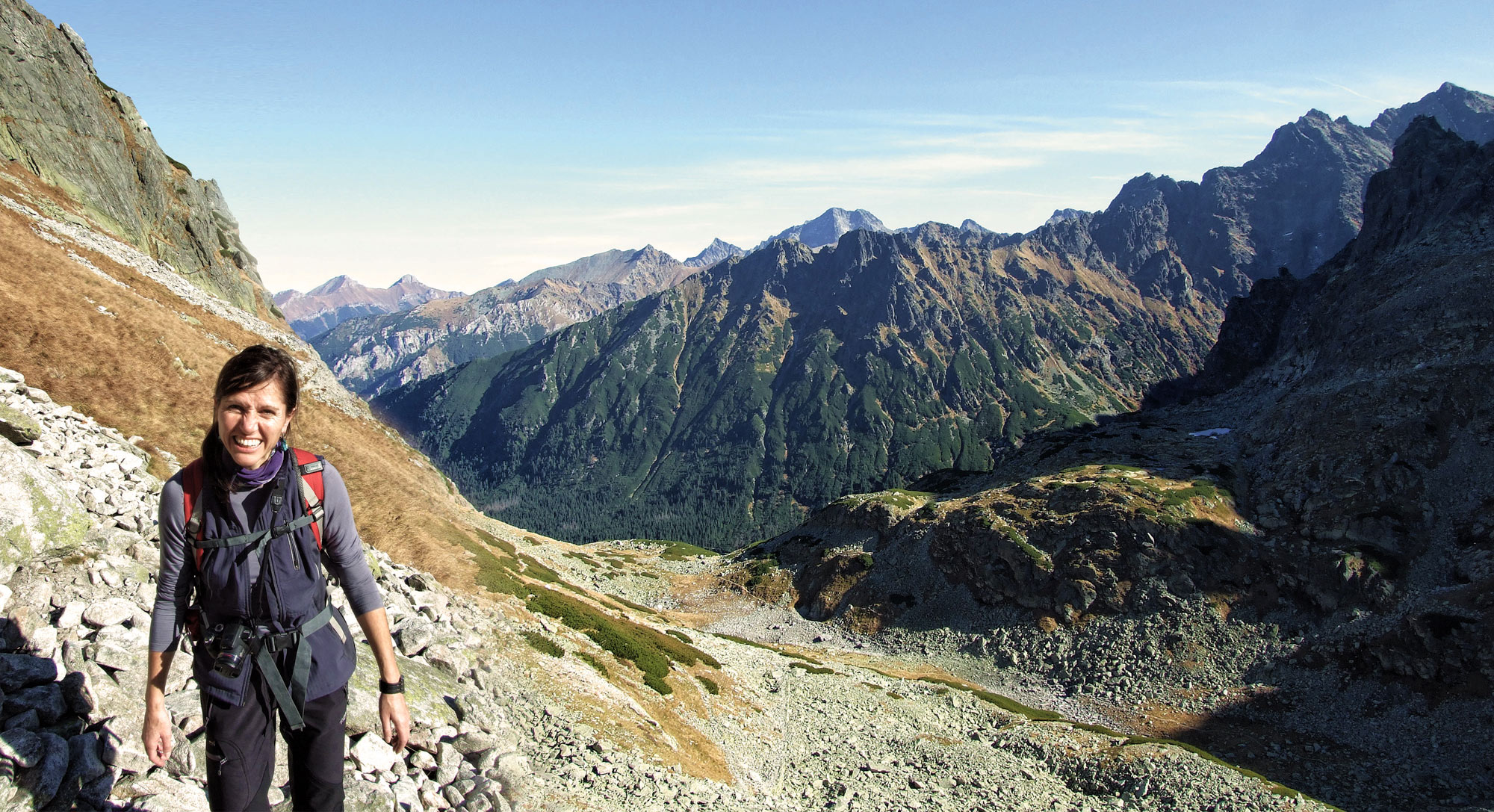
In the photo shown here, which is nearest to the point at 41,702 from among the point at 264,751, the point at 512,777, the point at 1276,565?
the point at 264,751

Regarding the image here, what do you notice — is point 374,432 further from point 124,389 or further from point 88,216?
point 88,216

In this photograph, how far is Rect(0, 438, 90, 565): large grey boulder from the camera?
13617 mm

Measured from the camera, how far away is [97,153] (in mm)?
86562

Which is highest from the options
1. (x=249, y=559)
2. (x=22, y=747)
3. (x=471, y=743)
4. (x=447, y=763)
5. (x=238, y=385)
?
(x=238, y=385)

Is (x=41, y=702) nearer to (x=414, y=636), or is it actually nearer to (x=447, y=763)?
(x=447, y=763)

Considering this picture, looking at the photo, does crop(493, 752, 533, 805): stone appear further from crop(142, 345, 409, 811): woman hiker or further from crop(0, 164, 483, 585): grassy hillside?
crop(0, 164, 483, 585): grassy hillside

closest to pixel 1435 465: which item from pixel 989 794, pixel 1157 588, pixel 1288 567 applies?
pixel 1288 567

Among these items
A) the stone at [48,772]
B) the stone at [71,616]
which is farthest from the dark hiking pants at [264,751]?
the stone at [71,616]

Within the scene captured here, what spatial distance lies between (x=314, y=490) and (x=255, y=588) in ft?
4.33

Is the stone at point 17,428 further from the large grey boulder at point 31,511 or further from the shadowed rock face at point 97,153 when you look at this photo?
the shadowed rock face at point 97,153

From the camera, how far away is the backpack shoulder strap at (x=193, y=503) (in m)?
7.76

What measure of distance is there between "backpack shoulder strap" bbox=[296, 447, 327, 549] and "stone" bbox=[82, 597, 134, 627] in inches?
318

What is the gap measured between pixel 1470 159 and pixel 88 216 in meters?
289

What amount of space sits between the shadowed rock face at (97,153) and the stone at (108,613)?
8788 centimetres
